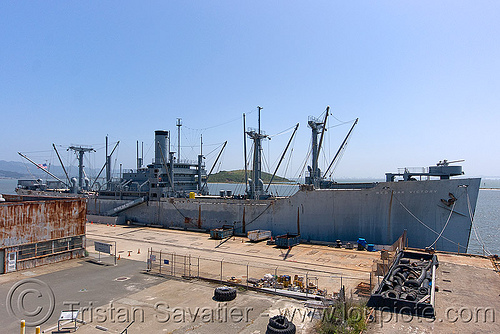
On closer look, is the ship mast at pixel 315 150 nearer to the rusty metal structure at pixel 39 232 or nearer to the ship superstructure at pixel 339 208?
the ship superstructure at pixel 339 208

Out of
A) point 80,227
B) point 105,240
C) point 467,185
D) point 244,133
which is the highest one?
point 244,133

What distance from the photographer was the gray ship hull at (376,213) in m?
27.4

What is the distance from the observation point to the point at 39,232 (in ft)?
70.6

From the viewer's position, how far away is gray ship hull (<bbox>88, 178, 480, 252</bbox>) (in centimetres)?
2741

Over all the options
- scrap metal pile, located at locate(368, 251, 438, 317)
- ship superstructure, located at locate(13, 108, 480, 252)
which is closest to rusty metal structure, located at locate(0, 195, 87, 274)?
ship superstructure, located at locate(13, 108, 480, 252)

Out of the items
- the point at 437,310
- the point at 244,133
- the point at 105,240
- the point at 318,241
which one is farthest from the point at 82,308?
the point at 244,133

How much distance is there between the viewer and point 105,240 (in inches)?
1257

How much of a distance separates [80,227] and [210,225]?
53.9 feet

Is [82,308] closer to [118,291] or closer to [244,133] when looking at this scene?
[118,291]

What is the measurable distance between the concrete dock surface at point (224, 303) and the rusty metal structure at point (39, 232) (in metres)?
0.81

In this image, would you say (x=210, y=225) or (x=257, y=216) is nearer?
(x=257, y=216)

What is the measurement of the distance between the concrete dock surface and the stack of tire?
0.69 m

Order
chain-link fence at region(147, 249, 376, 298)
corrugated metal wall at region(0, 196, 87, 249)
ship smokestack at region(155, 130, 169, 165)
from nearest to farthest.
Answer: chain-link fence at region(147, 249, 376, 298) < corrugated metal wall at region(0, 196, 87, 249) < ship smokestack at region(155, 130, 169, 165)

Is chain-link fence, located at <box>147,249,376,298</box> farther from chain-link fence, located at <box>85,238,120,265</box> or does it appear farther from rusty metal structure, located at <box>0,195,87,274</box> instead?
rusty metal structure, located at <box>0,195,87,274</box>
